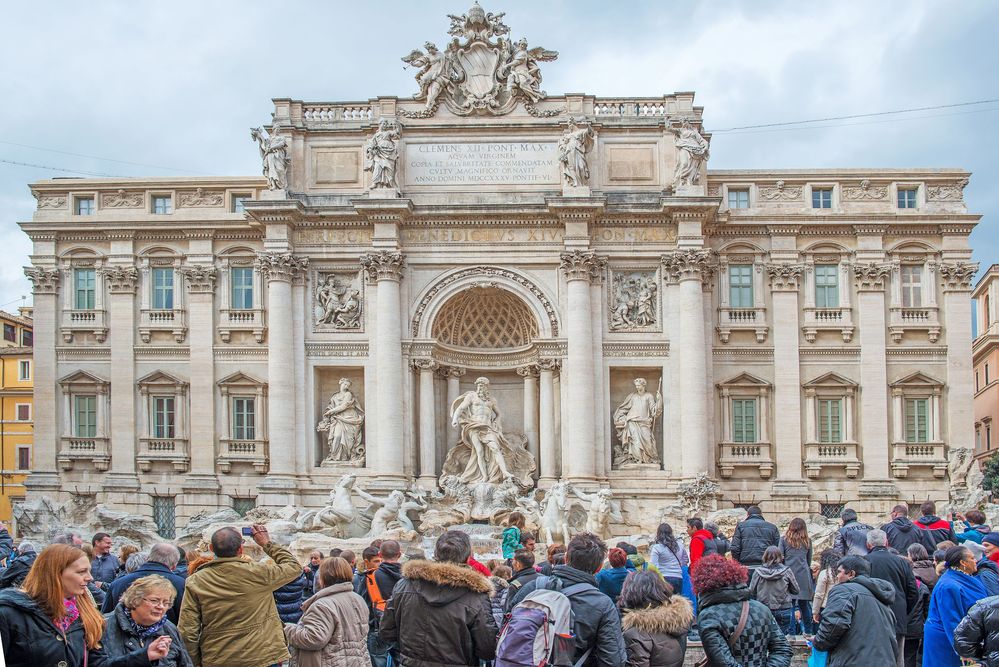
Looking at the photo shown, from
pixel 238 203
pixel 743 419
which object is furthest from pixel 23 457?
pixel 743 419

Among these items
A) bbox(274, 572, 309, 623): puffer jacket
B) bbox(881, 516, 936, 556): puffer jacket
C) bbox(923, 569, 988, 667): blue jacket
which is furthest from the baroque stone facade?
bbox(923, 569, 988, 667): blue jacket

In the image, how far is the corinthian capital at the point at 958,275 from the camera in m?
33.8

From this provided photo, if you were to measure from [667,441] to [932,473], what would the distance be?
8.27m

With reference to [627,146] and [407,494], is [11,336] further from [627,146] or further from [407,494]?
[627,146]

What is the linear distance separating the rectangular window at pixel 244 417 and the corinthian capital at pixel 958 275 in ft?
72.1

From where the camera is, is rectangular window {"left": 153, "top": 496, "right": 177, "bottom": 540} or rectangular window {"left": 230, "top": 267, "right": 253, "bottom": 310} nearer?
rectangular window {"left": 153, "top": 496, "right": 177, "bottom": 540}

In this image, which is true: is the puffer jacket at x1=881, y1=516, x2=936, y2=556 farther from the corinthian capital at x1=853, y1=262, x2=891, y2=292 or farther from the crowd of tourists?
the corinthian capital at x1=853, y1=262, x2=891, y2=292

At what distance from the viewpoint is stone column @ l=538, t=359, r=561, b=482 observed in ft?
107

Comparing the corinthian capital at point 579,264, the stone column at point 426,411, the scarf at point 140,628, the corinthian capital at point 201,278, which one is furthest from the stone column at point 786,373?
the scarf at point 140,628

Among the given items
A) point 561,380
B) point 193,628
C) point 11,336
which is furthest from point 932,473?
point 11,336

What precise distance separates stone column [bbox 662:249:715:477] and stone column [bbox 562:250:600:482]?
264 centimetres

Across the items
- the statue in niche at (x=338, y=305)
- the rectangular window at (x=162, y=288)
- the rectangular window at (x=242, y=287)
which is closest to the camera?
the statue in niche at (x=338, y=305)

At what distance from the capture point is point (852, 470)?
3319 centimetres

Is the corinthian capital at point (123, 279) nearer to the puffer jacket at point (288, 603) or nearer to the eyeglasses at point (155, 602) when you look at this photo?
the puffer jacket at point (288, 603)
